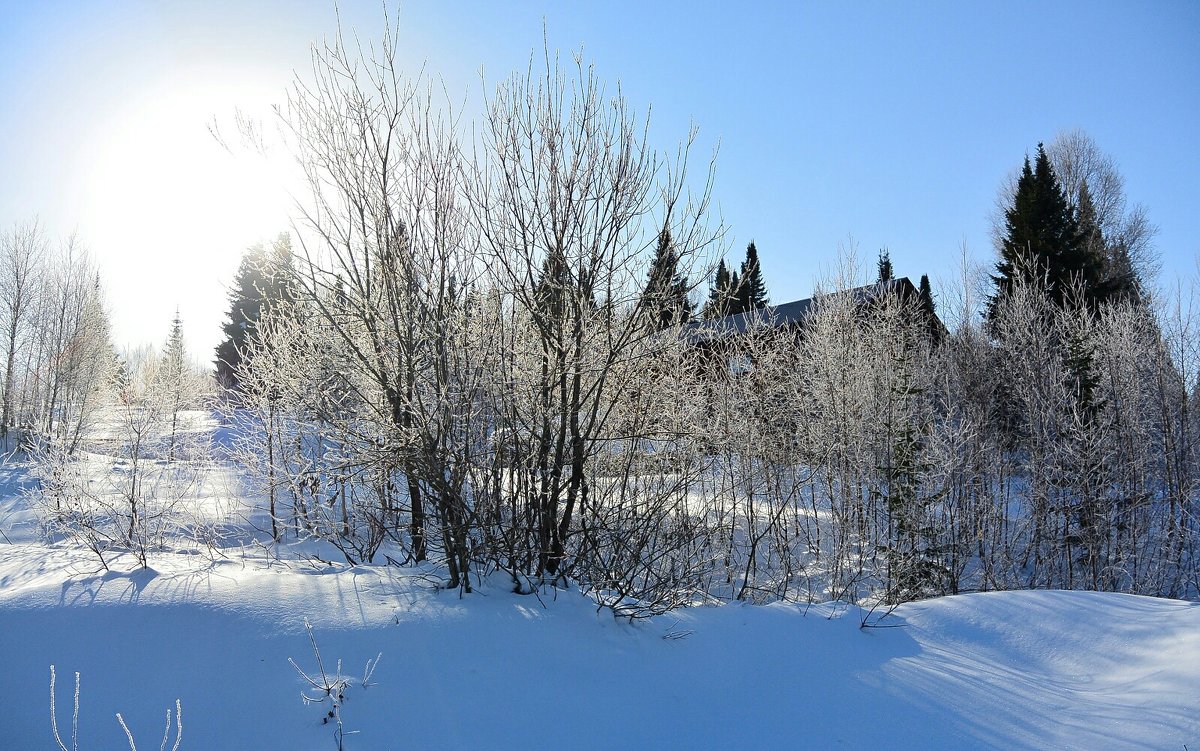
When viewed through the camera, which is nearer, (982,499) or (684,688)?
(684,688)

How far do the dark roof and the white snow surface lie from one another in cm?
320

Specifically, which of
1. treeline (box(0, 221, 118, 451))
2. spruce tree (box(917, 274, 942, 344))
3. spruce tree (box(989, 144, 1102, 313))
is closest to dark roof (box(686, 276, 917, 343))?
spruce tree (box(917, 274, 942, 344))

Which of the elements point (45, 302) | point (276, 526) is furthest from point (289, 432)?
point (45, 302)

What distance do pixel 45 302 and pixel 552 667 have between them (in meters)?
27.7

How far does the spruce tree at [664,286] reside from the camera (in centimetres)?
514

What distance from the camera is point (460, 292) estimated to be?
5027 millimetres

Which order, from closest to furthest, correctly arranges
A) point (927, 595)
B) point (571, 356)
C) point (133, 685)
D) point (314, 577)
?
point (133, 685) → point (314, 577) → point (571, 356) → point (927, 595)

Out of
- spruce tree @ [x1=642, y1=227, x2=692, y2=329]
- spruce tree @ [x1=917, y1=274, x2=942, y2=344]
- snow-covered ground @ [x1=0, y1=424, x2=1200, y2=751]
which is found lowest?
snow-covered ground @ [x1=0, y1=424, x2=1200, y2=751]

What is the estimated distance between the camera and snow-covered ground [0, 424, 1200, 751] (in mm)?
3213

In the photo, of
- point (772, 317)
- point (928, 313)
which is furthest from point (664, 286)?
point (928, 313)

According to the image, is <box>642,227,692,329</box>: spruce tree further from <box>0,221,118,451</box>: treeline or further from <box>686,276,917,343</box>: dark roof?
<box>0,221,118,451</box>: treeline

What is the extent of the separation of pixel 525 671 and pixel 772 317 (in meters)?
10.5

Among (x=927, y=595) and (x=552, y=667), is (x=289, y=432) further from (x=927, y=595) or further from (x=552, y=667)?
(x=927, y=595)

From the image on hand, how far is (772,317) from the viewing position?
12984mm
